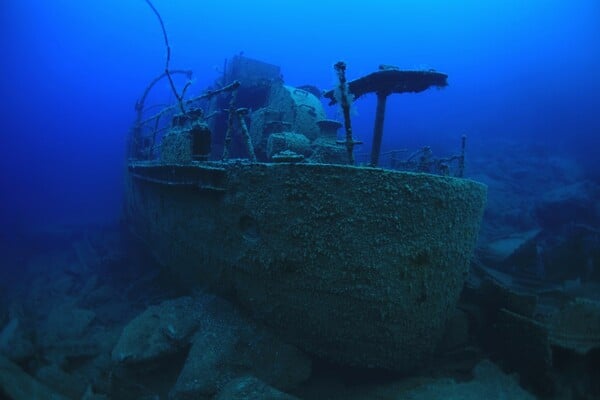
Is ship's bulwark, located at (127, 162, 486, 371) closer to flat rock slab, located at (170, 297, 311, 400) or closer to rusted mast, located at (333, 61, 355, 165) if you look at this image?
flat rock slab, located at (170, 297, 311, 400)

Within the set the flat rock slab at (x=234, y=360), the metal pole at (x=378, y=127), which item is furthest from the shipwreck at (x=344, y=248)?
the metal pole at (x=378, y=127)

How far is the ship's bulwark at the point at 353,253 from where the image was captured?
3.41 m

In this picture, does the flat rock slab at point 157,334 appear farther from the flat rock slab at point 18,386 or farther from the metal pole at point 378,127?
the metal pole at point 378,127

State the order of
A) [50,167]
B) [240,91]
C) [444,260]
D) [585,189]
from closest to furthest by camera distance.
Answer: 1. [444,260]
2. [240,91]
3. [585,189]
4. [50,167]

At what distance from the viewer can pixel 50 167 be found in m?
61.5

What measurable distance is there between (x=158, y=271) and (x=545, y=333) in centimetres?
754

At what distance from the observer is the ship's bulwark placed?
341 centimetres

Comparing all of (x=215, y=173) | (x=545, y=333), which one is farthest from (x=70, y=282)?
(x=545, y=333)

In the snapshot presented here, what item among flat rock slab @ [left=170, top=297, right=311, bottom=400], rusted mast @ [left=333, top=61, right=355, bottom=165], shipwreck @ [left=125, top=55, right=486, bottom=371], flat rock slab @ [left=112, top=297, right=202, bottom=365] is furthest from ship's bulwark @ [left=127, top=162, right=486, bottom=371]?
flat rock slab @ [left=112, top=297, right=202, bottom=365]

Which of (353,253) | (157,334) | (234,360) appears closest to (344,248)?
(353,253)

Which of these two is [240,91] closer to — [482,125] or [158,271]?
[158,271]

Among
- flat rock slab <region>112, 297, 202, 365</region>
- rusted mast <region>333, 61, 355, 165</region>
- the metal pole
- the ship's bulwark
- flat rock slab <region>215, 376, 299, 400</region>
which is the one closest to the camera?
flat rock slab <region>215, 376, 299, 400</region>

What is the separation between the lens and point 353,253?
345 cm

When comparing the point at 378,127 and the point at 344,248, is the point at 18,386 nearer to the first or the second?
the point at 344,248
